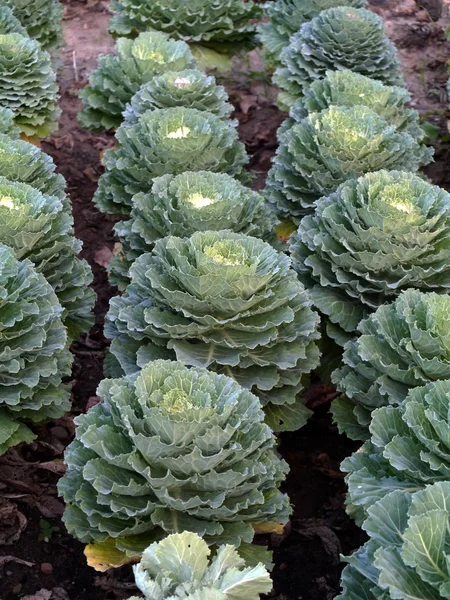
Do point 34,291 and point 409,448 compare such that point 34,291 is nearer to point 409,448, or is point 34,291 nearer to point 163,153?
point 163,153

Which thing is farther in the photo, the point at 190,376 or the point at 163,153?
the point at 163,153

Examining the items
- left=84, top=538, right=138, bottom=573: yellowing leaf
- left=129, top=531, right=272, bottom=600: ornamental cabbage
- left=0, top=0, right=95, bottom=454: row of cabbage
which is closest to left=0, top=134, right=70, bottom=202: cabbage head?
left=0, top=0, right=95, bottom=454: row of cabbage

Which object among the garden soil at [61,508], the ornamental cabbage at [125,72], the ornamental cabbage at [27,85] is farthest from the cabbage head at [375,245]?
the ornamental cabbage at [27,85]

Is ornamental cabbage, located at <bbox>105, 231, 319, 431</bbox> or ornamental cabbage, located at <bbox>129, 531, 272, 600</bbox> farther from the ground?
ornamental cabbage, located at <bbox>129, 531, 272, 600</bbox>

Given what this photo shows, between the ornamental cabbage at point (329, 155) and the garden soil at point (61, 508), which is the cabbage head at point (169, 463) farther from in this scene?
the ornamental cabbage at point (329, 155)

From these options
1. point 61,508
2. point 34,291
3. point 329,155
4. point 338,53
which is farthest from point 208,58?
point 61,508

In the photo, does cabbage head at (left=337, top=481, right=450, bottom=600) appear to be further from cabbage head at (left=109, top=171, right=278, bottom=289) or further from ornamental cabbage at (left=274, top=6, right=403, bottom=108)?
ornamental cabbage at (left=274, top=6, right=403, bottom=108)

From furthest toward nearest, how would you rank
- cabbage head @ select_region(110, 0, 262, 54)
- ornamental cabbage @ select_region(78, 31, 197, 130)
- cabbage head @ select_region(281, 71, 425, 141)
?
cabbage head @ select_region(110, 0, 262, 54) → ornamental cabbage @ select_region(78, 31, 197, 130) → cabbage head @ select_region(281, 71, 425, 141)

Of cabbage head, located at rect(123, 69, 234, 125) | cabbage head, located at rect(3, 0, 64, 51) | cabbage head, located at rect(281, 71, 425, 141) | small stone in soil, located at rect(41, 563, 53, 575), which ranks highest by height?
cabbage head, located at rect(281, 71, 425, 141)
